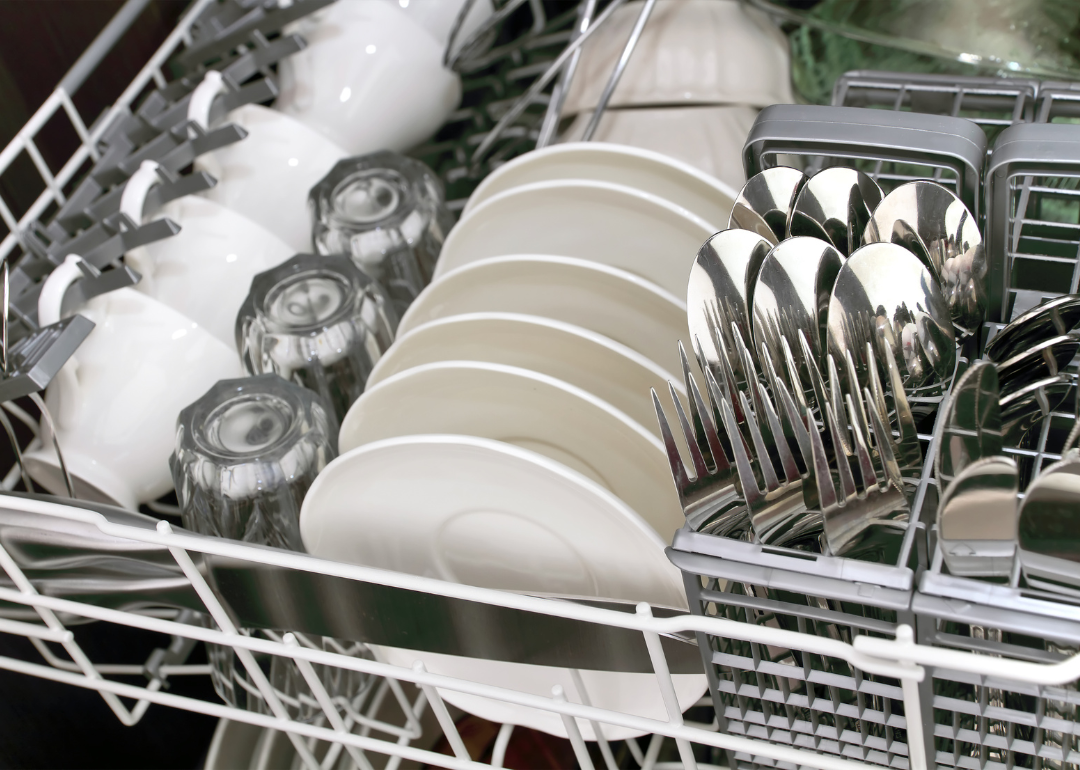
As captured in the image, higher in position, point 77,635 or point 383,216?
point 383,216

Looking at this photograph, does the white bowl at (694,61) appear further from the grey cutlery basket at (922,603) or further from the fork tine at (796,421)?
the fork tine at (796,421)

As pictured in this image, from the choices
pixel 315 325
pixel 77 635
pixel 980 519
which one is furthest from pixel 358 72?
pixel 980 519

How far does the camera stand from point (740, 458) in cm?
35

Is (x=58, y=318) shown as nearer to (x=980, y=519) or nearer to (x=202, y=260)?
(x=202, y=260)

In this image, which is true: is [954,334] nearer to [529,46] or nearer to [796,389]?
[796,389]

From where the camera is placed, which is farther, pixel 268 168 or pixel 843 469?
pixel 268 168

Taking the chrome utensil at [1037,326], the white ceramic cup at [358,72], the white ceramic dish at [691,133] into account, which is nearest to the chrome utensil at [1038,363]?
the chrome utensil at [1037,326]

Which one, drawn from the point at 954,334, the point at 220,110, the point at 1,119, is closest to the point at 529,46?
the point at 220,110

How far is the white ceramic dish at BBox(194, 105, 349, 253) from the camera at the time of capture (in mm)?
678

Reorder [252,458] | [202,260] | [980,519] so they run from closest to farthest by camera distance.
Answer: [980,519] < [252,458] < [202,260]

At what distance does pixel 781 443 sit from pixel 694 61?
45cm

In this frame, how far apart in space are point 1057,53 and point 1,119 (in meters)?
0.75

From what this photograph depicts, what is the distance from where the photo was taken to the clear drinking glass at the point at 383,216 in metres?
0.66

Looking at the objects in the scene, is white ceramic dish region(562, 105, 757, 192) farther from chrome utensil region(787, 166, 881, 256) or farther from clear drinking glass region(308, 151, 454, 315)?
chrome utensil region(787, 166, 881, 256)
